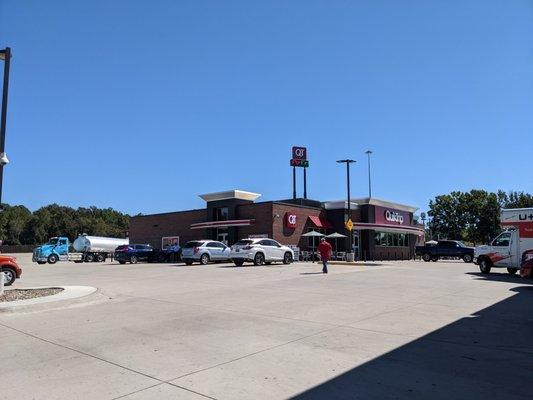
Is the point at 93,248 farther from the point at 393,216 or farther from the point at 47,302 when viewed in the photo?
the point at 47,302

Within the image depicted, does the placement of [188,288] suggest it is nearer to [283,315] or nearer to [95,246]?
[283,315]

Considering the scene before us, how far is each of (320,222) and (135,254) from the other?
52.2ft

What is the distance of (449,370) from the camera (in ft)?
20.3

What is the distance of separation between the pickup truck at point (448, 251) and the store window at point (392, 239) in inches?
136

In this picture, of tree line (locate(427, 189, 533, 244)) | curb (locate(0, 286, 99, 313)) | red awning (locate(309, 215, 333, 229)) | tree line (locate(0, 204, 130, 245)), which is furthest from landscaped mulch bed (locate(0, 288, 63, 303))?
tree line (locate(0, 204, 130, 245))

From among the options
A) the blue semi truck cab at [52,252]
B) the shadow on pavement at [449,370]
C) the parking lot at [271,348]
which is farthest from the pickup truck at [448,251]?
the shadow on pavement at [449,370]

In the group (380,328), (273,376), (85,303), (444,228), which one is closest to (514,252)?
A: (380,328)

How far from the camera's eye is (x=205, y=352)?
23.4 feet

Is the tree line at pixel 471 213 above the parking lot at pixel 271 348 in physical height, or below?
above

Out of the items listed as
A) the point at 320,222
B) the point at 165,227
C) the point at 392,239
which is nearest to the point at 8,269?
the point at 320,222

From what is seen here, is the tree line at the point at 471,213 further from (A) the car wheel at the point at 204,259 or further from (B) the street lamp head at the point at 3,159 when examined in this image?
(B) the street lamp head at the point at 3,159

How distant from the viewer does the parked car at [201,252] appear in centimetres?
3225

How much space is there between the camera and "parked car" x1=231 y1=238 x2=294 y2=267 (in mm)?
29031

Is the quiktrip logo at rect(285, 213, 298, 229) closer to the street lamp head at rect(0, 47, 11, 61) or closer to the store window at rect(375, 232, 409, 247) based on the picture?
the store window at rect(375, 232, 409, 247)
